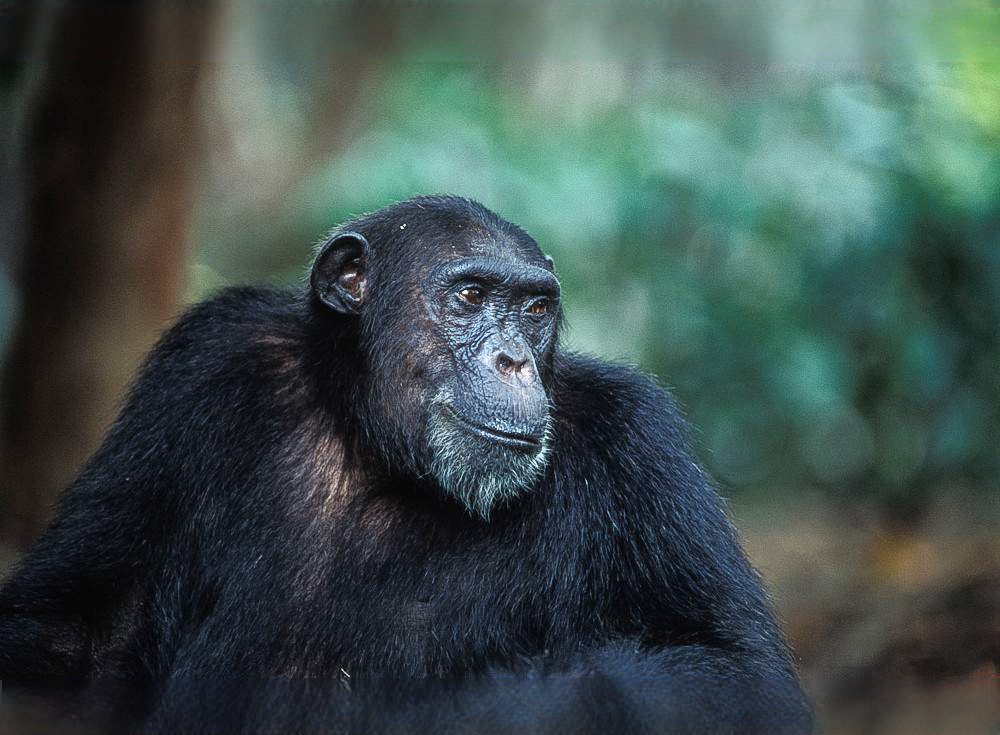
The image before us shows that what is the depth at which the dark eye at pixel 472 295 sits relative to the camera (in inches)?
187

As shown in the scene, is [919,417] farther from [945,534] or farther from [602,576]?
[602,576]

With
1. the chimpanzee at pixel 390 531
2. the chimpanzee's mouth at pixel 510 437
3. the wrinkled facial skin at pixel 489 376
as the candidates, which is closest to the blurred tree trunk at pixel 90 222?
the chimpanzee at pixel 390 531

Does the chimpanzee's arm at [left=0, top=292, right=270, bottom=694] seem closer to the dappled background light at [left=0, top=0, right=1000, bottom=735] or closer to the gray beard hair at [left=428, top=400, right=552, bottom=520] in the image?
the gray beard hair at [left=428, top=400, right=552, bottom=520]

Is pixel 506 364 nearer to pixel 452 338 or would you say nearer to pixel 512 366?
pixel 512 366

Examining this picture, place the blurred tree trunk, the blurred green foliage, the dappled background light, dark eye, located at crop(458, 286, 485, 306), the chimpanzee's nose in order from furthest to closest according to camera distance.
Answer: the blurred green foliage
the dappled background light
the blurred tree trunk
dark eye, located at crop(458, 286, 485, 306)
the chimpanzee's nose

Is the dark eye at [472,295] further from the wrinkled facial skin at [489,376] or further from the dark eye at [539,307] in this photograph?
the dark eye at [539,307]

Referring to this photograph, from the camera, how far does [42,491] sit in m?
8.30

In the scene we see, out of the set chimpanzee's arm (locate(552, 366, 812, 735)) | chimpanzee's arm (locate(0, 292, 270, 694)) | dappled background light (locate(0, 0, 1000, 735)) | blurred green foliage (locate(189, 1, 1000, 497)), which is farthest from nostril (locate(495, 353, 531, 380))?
blurred green foliage (locate(189, 1, 1000, 497))

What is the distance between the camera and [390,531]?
4656 mm

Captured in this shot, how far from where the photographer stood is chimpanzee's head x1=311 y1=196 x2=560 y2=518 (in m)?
4.50

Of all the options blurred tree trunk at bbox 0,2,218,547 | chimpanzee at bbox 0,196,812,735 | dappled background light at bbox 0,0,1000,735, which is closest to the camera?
chimpanzee at bbox 0,196,812,735

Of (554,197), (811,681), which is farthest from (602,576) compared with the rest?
(554,197)

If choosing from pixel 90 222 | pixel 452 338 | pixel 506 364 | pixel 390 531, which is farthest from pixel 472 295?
pixel 90 222

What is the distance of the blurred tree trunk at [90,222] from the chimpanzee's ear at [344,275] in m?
3.80
